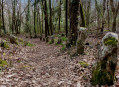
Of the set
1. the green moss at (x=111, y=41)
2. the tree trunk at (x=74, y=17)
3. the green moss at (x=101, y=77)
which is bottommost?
the green moss at (x=101, y=77)

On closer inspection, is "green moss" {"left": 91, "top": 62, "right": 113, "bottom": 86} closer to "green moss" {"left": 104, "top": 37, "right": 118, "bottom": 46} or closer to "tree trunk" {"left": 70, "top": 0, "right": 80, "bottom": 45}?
"green moss" {"left": 104, "top": 37, "right": 118, "bottom": 46}

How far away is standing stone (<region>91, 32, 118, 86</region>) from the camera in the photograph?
9.41 ft

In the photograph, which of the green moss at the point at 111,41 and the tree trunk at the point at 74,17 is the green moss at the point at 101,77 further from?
A: the tree trunk at the point at 74,17

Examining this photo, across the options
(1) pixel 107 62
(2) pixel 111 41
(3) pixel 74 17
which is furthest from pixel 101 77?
(3) pixel 74 17

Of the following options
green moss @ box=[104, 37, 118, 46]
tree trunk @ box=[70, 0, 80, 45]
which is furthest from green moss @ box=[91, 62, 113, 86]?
tree trunk @ box=[70, 0, 80, 45]

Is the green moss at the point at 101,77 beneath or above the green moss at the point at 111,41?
beneath

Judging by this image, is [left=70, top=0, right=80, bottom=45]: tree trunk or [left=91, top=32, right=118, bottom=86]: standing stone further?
[left=70, top=0, right=80, bottom=45]: tree trunk

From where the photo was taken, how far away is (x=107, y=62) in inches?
115

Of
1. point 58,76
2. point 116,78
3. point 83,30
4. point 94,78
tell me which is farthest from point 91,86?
point 83,30

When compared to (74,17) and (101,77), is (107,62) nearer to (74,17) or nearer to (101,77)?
(101,77)

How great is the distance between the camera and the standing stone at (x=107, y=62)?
2.87 m

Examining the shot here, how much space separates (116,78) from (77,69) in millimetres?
1563

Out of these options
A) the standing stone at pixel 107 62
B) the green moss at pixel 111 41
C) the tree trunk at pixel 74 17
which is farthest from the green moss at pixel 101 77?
the tree trunk at pixel 74 17

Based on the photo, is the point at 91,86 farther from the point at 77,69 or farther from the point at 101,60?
the point at 77,69
